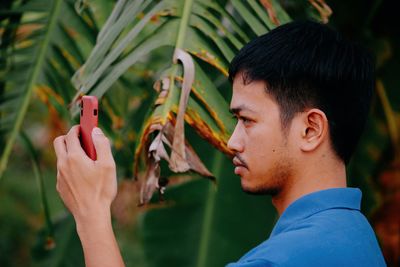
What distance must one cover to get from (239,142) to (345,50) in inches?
11.8

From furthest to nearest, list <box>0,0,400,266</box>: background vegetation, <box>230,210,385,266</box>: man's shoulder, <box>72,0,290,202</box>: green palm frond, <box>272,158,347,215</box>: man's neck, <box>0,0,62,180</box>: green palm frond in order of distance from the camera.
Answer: <box>0,0,62,180</box>: green palm frond, <box>0,0,400,266</box>: background vegetation, <box>72,0,290,202</box>: green palm frond, <box>272,158,347,215</box>: man's neck, <box>230,210,385,266</box>: man's shoulder

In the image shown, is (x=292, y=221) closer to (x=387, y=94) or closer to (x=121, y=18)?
(x=121, y=18)

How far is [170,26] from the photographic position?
245 centimetres

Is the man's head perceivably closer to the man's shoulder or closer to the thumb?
the man's shoulder

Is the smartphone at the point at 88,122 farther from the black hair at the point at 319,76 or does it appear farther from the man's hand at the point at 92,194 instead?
the black hair at the point at 319,76

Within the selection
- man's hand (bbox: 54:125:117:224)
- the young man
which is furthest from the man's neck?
man's hand (bbox: 54:125:117:224)

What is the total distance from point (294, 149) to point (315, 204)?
0.12 meters

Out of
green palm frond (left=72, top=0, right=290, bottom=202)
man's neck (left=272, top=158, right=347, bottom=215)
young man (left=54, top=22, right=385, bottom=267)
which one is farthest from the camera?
green palm frond (left=72, top=0, right=290, bottom=202)

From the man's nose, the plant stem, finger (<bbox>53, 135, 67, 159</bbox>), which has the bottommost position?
the plant stem

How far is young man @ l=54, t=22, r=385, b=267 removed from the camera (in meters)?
1.54

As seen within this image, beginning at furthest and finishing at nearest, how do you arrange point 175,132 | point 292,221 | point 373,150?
point 373,150 < point 175,132 < point 292,221

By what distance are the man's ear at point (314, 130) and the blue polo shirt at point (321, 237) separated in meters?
0.10

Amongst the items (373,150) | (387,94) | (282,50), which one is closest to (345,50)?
(282,50)

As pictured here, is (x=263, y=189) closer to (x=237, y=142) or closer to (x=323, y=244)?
(x=237, y=142)
